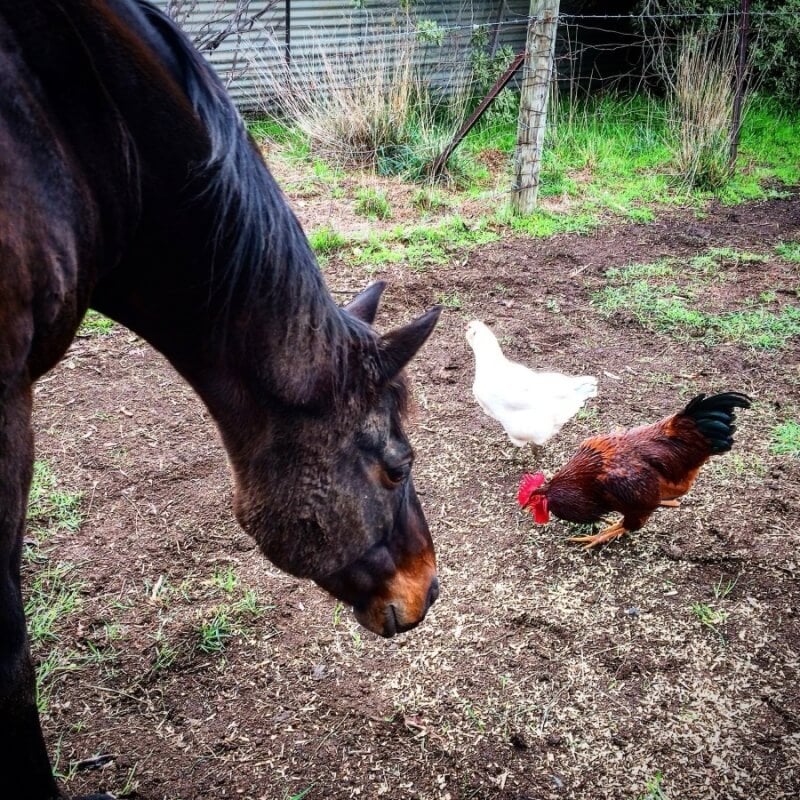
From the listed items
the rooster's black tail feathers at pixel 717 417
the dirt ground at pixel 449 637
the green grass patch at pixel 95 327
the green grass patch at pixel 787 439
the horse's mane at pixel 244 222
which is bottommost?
the dirt ground at pixel 449 637

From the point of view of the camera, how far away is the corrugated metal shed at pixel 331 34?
860 cm

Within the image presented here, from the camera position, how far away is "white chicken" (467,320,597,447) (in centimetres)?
336

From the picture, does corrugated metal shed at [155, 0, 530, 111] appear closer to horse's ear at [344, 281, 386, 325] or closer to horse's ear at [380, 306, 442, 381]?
horse's ear at [344, 281, 386, 325]

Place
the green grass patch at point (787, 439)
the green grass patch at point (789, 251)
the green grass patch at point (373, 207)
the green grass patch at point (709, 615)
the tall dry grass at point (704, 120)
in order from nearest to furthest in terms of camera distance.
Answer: the green grass patch at point (709, 615) < the green grass patch at point (787, 439) < the green grass patch at point (789, 251) < the green grass patch at point (373, 207) < the tall dry grass at point (704, 120)

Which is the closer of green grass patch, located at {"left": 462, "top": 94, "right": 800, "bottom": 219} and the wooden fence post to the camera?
the wooden fence post

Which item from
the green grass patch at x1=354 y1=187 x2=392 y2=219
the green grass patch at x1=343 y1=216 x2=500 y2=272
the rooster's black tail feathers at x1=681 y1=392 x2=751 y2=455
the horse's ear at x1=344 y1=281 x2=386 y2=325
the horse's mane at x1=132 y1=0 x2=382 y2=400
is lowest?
the green grass patch at x1=343 y1=216 x2=500 y2=272

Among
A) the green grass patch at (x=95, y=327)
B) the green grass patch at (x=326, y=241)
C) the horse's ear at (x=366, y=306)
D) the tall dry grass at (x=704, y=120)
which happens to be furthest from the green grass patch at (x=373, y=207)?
the horse's ear at (x=366, y=306)

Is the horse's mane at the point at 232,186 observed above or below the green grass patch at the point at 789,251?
above

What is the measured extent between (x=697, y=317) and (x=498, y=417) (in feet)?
7.13

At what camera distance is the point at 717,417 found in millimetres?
2957

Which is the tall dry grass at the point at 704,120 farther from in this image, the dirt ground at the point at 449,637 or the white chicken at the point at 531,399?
the white chicken at the point at 531,399

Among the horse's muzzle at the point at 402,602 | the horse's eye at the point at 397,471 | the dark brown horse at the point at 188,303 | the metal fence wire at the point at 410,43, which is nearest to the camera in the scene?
the dark brown horse at the point at 188,303

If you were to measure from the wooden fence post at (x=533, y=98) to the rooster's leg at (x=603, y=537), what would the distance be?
13.8 feet

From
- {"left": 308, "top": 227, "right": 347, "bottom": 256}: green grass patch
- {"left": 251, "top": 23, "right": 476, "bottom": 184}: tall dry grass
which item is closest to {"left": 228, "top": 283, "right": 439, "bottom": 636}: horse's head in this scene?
{"left": 308, "top": 227, "right": 347, "bottom": 256}: green grass patch
